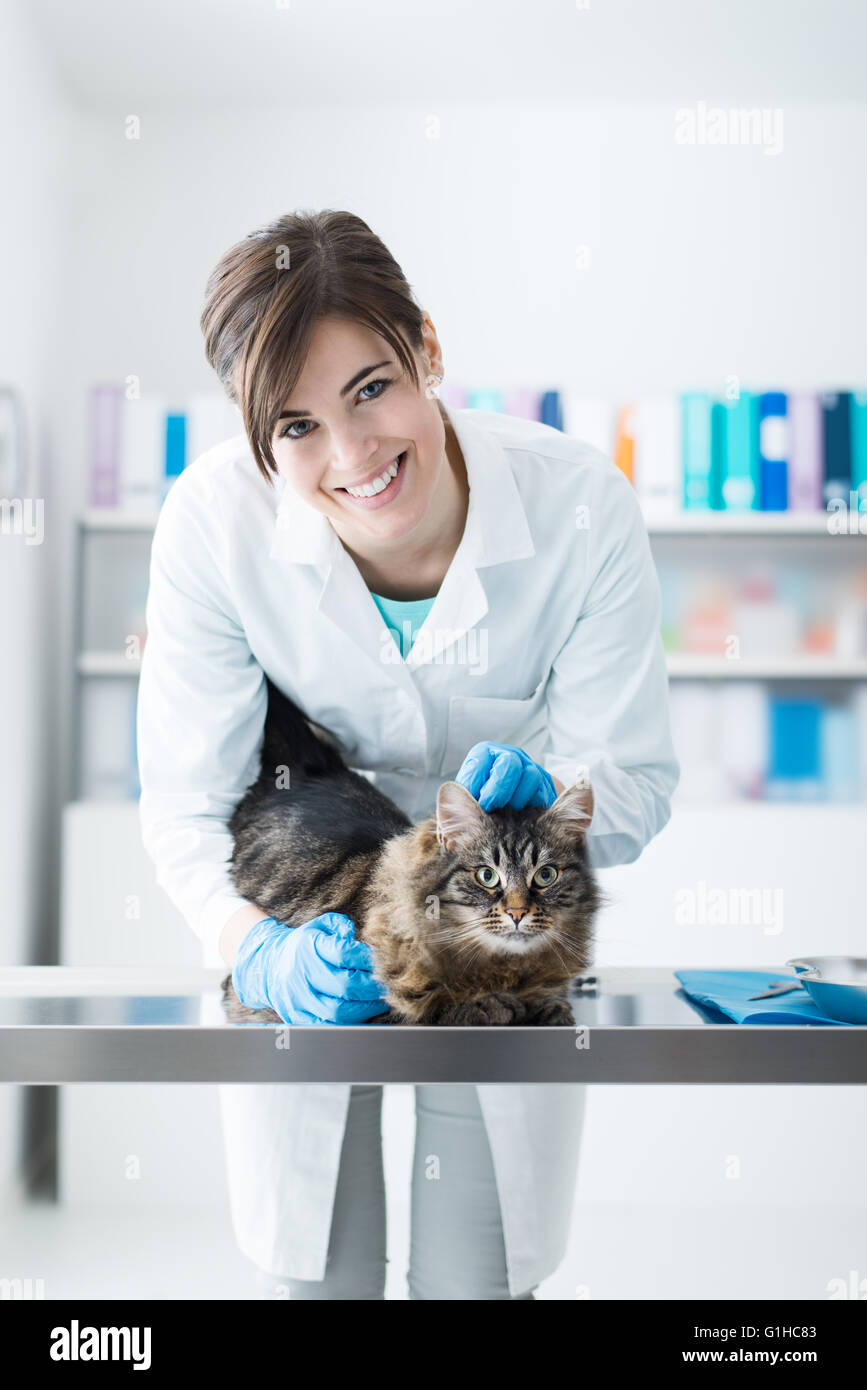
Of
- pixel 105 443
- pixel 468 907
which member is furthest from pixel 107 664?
pixel 468 907

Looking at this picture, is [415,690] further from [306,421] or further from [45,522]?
[45,522]

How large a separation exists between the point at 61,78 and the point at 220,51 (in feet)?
1.42

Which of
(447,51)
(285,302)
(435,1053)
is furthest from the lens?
(447,51)

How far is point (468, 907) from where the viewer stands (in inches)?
39.8

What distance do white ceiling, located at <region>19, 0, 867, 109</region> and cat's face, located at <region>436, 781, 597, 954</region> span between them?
6.95ft

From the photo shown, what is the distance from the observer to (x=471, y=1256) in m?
1.34

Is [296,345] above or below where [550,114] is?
below

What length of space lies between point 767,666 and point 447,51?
5.53ft

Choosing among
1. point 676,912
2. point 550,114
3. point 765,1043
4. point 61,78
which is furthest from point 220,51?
point 765,1043

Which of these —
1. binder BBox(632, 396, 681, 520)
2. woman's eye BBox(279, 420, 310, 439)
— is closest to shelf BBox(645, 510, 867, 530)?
binder BBox(632, 396, 681, 520)

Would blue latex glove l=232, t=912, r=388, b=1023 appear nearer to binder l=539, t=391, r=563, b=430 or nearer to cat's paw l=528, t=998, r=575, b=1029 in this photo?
cat's paw l=528, t=998, r=575, b=1029

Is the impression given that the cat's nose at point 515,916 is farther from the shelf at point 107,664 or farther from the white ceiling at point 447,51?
the white ceiling at point 447,51

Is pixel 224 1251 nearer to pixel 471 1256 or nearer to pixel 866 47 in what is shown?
pixel 471 1256

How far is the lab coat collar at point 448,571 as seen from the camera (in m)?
1.25
